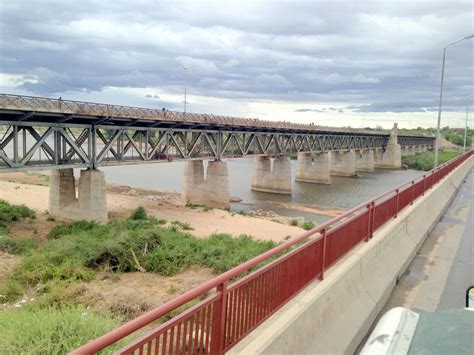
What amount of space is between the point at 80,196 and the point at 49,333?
21487 millimetres

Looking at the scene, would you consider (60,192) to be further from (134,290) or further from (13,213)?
(134,290)

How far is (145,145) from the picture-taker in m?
Result: 32.5

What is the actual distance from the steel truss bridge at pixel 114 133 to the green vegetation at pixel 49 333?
16596 millimetres

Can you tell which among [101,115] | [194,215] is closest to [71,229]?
[101,115]

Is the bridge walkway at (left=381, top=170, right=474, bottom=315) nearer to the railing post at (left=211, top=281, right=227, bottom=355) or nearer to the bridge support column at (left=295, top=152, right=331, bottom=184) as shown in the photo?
the railing post at (left=211, top=281, right=227, bottom=355)

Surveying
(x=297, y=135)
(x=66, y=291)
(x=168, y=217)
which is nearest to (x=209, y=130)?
(x=168, y=217)

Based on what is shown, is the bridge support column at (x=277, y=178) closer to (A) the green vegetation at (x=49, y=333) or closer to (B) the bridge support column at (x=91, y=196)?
(B) the bridge support column at (x=91, y=196)

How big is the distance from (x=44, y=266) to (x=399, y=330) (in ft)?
41.5

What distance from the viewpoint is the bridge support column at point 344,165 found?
81.2 metres

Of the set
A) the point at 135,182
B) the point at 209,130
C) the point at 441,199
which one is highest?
the point at 209,130

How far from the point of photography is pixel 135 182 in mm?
61812

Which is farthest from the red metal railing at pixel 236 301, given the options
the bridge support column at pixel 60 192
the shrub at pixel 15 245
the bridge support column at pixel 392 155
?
the bridge support column at pixel 392 155

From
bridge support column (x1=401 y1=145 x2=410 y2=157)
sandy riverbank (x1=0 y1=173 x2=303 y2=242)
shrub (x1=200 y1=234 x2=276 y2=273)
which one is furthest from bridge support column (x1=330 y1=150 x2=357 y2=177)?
shrub (x1=200 y1=234 x2=276 y2=273)

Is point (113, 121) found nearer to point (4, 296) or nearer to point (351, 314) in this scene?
point (4, 296)
